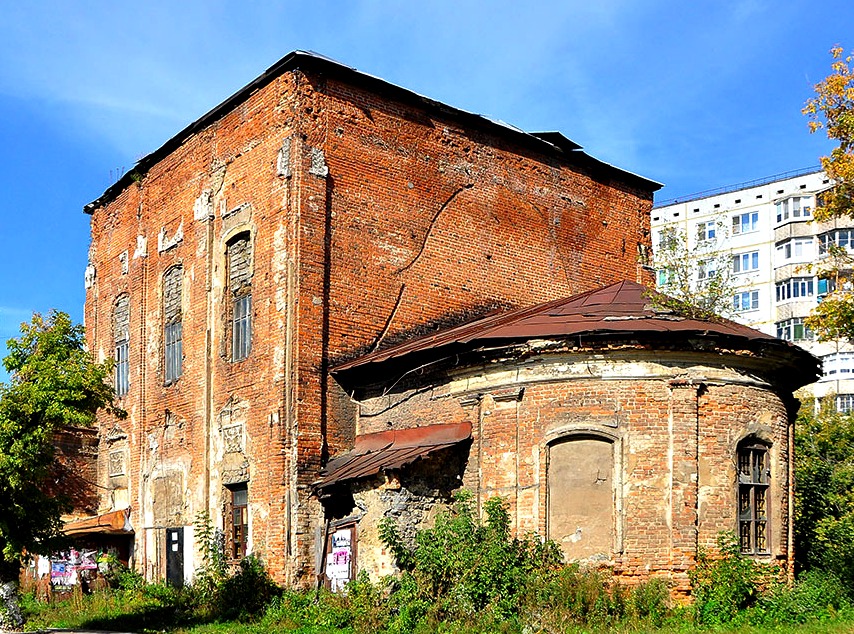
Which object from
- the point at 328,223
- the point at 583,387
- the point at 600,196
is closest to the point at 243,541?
the point at 328,223

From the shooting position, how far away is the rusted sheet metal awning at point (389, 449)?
49.9ft

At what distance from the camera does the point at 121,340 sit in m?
23.4

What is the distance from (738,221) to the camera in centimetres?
5075

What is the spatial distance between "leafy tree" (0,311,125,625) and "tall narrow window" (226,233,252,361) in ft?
11.0

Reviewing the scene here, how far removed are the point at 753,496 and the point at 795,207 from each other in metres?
36.3

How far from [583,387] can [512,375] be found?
3.66 feet

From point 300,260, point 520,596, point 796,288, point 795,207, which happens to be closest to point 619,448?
point 520,596

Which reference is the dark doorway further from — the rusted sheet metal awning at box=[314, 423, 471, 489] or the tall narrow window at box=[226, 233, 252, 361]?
the rusted sheet metal awning at box=[314, 423, 471, 489]

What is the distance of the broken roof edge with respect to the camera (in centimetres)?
1794

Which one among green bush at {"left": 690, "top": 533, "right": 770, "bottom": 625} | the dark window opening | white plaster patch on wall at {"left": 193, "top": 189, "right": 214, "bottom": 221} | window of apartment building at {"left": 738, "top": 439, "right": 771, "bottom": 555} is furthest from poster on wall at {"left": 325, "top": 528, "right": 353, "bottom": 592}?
the dark window opening

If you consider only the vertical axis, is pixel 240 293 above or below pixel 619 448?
above

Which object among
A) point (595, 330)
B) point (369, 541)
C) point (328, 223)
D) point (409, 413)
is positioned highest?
point (328, 223)

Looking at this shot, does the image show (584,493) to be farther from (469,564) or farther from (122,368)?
(122,368)

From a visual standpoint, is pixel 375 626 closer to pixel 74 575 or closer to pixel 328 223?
pixel 328 223
